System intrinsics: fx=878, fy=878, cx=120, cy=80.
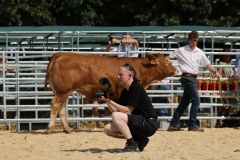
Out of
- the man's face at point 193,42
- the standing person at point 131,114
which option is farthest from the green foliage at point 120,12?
the standing person at point 131,114

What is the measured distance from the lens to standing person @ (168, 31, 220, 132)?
1598 cm

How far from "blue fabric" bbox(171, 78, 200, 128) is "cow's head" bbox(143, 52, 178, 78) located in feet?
0.82

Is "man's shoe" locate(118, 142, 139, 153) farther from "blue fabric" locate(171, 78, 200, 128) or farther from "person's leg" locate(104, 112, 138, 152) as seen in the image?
"blue fabric" locate(171, 78, 200, 128)

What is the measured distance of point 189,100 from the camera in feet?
53.3

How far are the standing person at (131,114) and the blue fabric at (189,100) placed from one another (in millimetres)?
3752

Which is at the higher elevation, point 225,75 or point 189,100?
point 225,75

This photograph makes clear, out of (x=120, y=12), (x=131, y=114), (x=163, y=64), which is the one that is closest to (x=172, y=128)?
(x=163, y=64)

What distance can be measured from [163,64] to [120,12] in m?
17.0

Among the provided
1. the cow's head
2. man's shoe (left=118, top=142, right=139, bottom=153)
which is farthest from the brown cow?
man's shoe (left=118, top=142, right=139, bottom=153)

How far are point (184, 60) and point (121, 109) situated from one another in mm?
4188

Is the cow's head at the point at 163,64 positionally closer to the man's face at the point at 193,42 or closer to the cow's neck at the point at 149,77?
the cow's neck at the point at 149,77

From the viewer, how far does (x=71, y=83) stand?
51.2 feet

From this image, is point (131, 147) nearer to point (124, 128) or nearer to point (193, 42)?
point (124, 128)

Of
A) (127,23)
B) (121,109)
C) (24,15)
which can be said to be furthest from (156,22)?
(121,109)
